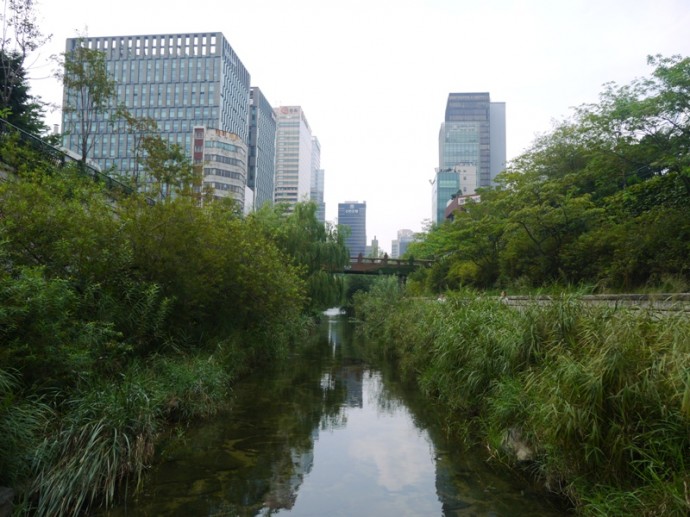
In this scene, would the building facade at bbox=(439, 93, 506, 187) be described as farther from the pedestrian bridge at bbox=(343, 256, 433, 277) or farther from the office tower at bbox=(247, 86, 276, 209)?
the pedestrian bridge at bbox=(343, 256, 433, 277)

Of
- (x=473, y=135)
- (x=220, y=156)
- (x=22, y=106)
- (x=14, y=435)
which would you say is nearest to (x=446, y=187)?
(x=473, y=135)

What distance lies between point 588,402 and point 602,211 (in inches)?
580

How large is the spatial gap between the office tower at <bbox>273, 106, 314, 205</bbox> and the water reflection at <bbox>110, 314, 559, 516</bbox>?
403ft

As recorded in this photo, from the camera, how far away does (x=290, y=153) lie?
13700cm

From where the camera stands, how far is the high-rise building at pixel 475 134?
374 ft

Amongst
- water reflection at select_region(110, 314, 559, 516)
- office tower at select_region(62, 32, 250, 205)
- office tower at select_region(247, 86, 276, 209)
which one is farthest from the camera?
office tower at select_region(247, 86, 276, 209)

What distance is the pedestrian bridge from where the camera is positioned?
37.2 meters

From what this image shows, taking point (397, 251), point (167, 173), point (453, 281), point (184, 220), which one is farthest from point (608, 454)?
point (397, 251)

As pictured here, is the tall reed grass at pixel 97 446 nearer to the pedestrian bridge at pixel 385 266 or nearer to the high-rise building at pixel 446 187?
the pedestrian bridge at pixel 385 266

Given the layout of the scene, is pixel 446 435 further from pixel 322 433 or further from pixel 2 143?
pixel 2 143

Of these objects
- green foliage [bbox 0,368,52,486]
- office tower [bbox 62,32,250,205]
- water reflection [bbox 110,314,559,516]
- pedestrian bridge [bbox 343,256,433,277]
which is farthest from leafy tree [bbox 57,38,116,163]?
office tower [bbox 62,32,250,205]

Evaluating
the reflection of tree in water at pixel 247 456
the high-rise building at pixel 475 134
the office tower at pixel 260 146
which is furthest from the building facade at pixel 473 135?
the reflection of tree in water at pixel 247 456

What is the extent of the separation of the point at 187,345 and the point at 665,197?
16.4 meters

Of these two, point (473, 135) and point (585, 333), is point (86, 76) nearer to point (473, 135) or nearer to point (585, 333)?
point (585, 333)
